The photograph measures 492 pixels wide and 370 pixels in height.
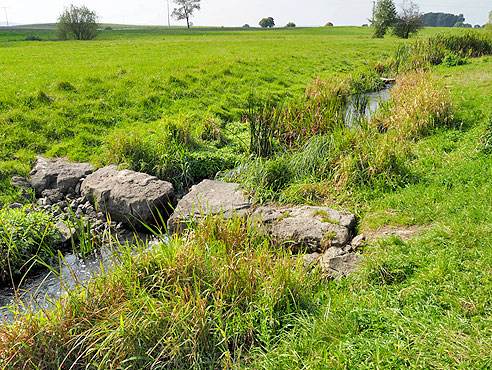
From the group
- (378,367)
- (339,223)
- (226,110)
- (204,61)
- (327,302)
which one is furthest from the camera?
(204,61)

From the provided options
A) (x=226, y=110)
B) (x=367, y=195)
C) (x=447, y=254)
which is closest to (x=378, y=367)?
(x=447, y=254)

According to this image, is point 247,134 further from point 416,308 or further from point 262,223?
point 416,308

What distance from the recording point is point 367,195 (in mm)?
7383

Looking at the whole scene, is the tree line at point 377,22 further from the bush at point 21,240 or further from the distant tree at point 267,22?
the distant tree at point 267,22

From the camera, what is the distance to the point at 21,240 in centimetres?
641

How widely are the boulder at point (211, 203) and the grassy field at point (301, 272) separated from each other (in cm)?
50

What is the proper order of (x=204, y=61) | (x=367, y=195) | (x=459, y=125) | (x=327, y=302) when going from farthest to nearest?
(x=204, y=61)
(x=459, y=125)
(x=367, y=195)
(x=327, y=302)

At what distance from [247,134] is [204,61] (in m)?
9.82

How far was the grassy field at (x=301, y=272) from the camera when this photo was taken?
12.9ft

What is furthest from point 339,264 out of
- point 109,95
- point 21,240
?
point 109,95

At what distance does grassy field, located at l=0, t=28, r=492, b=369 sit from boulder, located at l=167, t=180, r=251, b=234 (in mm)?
500

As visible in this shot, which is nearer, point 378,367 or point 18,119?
point 378,367

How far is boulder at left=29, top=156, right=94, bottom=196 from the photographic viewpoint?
8.86 metres

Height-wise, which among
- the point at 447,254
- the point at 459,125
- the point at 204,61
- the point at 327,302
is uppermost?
the point at 204,61
